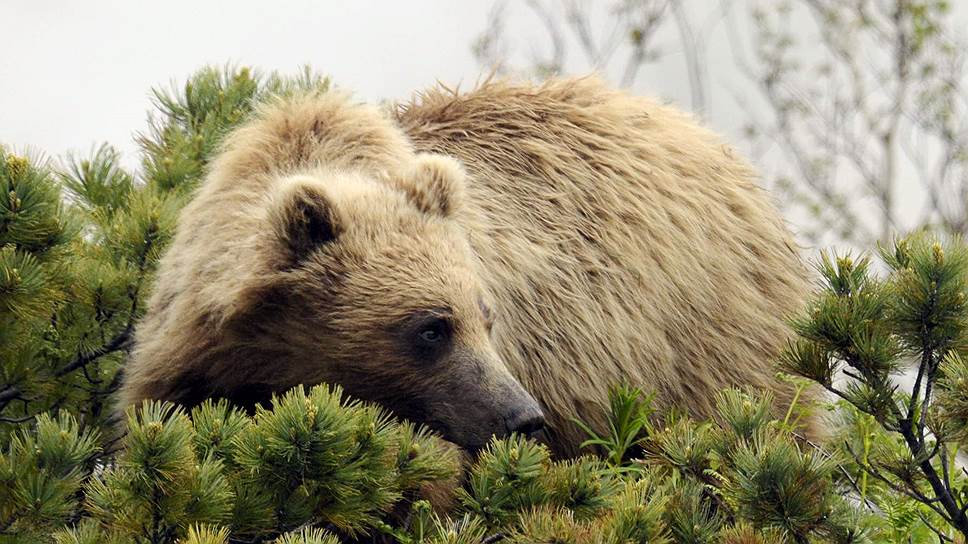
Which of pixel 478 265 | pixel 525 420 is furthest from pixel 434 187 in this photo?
pixel 525 420

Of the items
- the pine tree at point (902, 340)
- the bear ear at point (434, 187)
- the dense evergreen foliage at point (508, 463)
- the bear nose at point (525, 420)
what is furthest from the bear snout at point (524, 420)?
the pine tree at point (902, 340)

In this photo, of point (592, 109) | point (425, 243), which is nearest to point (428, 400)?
point (425, 243)

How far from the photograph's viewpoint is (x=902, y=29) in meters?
18.1

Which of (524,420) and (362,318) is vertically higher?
(362,318)

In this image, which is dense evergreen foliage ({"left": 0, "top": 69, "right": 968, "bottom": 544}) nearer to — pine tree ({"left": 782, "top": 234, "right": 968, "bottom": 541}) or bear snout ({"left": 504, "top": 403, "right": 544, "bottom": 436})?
pine tree ({"left": 782, "top": 234, "right": 968, "bottom": 541})

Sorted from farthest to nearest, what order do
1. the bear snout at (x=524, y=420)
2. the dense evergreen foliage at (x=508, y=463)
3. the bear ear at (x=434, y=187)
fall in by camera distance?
the bear ear at (x=434, y=187) → the bear snout at (x=524, y=420) → the dense evergreen foliage at (x=508, y=463)

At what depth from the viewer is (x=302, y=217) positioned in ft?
16.8

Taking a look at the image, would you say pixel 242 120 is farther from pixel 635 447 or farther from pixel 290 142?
pixel 635 447

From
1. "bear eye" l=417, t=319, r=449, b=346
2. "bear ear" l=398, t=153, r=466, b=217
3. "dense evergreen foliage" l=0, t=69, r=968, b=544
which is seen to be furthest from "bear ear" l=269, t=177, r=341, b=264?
"dense evergreen foliage" l=0, t=69, r=968, b=544

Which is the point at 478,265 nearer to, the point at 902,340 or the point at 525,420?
the point at 525,420

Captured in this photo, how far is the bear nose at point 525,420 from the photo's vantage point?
4950mm

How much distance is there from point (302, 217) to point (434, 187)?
22.9 inches

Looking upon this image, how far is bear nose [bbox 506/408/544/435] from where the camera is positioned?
4950 millimetres

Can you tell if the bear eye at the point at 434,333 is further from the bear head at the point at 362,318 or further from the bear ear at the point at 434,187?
the bear ear at the point at 434,187
